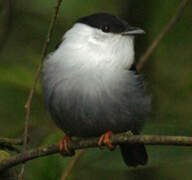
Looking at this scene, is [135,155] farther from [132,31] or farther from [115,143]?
[115,143]

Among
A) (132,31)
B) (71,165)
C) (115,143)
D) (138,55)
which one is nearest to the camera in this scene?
(115,143)

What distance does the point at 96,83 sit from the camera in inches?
154

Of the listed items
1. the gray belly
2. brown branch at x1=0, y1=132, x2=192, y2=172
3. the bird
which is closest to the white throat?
the bird

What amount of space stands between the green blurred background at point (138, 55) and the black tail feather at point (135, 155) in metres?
0.15

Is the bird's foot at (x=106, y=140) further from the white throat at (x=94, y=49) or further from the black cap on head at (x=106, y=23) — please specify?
the black cap on head at (x=106, y=23)

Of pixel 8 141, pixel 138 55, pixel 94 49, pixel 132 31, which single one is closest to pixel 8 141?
pixel 8 141

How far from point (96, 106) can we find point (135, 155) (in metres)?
0.80

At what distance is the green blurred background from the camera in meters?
4.53

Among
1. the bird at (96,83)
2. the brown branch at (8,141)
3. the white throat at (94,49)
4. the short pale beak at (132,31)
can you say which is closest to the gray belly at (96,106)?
the bird at (96,83)

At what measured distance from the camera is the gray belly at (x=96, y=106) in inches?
154

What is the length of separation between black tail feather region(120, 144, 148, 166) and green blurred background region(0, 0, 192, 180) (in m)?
0.15

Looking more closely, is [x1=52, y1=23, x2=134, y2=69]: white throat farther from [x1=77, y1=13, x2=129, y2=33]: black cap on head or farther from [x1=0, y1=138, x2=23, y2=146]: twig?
[x1=0, y1=138, x2=23, y2=146]: twig

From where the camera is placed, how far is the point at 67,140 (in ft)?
13.7

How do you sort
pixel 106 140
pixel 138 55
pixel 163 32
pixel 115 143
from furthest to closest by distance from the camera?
pixel 138 55 → pixel 163 32 → pixel 106 140 → pixel 115 143
